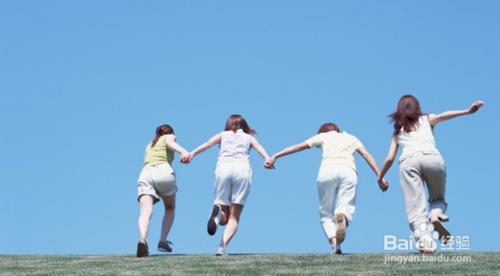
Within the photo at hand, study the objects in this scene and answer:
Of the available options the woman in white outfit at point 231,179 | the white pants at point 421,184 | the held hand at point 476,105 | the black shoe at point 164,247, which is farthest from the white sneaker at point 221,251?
the held hand at point 476,105

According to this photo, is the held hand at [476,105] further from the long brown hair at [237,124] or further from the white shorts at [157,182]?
the white shorts at [157,182]

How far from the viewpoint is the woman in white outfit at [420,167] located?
12477 mm

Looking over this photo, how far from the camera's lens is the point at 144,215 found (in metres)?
14.1

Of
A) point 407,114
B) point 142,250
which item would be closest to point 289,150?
point 407,114

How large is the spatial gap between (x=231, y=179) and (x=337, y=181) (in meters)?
1.80

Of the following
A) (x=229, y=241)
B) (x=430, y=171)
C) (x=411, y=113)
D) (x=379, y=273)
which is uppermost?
(x=411, y=113)

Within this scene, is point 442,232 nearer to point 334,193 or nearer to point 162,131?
point 334,193

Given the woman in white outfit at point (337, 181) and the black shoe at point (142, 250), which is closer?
the woman in white outfit at point (337, 181)

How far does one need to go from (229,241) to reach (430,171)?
346 centimetres

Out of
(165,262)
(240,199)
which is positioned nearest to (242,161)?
(240,199)

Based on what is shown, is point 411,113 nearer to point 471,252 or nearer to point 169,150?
point 471,252

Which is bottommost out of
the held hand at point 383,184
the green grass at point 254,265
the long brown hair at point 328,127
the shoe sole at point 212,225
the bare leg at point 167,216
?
the green grass at point 254,265

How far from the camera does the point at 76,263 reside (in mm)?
12586

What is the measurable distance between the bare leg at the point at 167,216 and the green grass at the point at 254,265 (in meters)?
1.28
